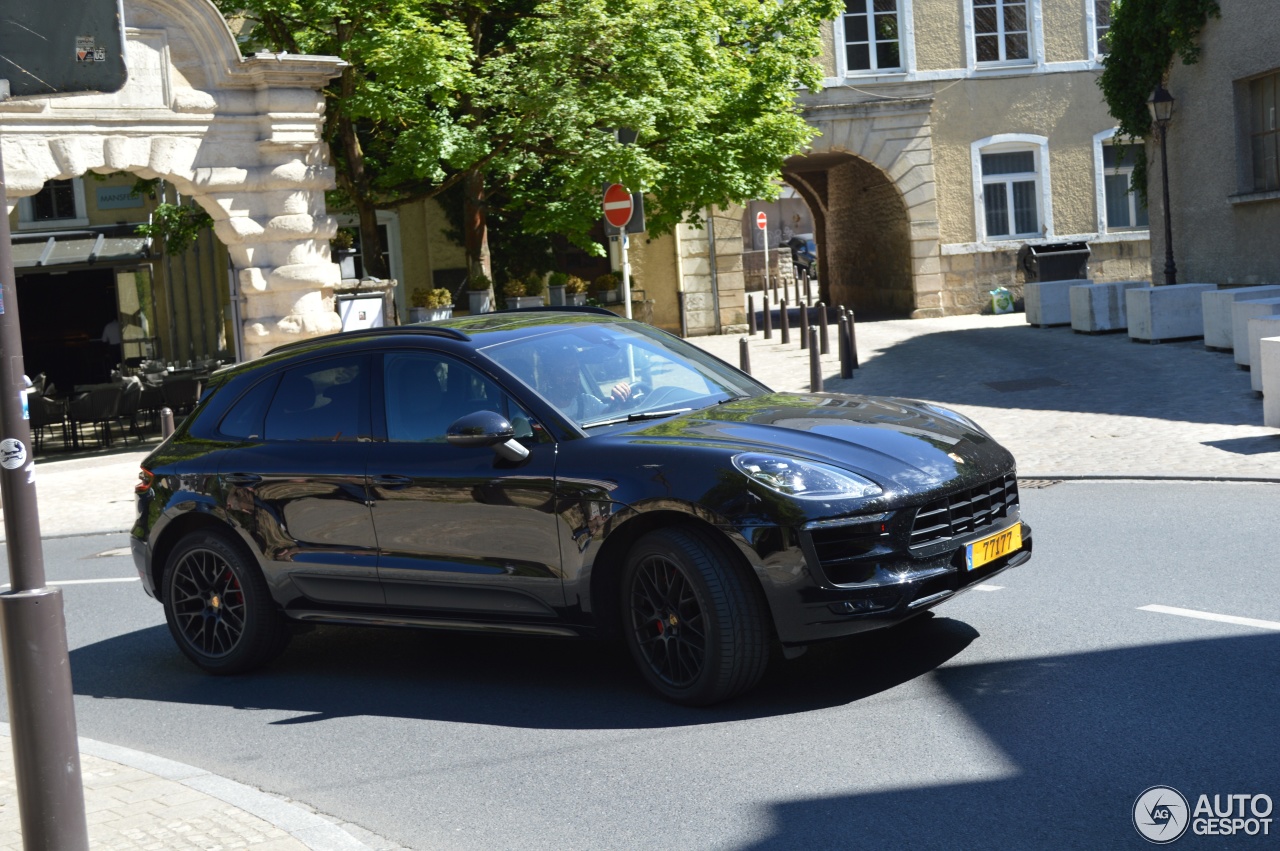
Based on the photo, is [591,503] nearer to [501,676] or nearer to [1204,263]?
[501,676]

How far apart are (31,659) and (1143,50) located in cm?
2319

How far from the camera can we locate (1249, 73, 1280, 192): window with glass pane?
69.7 feet

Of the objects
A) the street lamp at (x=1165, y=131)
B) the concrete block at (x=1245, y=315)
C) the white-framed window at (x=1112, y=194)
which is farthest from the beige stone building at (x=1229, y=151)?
the white-framed window at (x=1112, y=194)

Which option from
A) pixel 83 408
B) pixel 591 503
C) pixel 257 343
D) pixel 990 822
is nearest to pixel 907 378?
pixel 257 343

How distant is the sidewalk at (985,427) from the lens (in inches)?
207

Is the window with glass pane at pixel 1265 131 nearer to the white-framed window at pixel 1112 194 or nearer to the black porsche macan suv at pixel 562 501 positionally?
the white-framed window at pixel 1112 194

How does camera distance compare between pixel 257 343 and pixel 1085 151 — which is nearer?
pixel 257 343

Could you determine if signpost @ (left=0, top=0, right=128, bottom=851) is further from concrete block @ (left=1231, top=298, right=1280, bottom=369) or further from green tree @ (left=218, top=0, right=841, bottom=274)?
green tree @ (left=218, top=0, right=841, bottom=274)

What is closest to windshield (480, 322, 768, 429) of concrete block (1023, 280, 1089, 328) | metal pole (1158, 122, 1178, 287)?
metal pole (1158, 122, 1178, 287)

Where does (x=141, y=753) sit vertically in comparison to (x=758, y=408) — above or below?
below

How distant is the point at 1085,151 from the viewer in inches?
1353

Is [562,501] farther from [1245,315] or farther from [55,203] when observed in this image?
[55,203]

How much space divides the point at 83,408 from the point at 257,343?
130 inches

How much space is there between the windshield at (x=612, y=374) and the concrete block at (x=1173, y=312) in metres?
15.1
